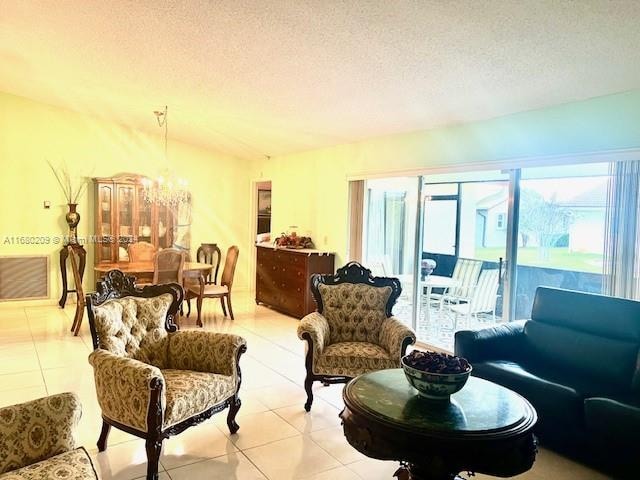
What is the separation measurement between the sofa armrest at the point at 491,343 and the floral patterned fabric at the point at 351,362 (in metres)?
0.50

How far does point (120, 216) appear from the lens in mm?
7500

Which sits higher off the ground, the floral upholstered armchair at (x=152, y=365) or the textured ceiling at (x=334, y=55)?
the textured ceiling at (x=334, y=55)

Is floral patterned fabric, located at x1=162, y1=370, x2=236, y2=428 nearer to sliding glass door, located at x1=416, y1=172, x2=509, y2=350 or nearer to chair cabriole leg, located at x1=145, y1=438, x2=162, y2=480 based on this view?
chair cabriole leg, located at x1=145, y1=438, x2=162, y2=480

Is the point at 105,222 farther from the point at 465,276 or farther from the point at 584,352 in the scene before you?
the point at 584,352

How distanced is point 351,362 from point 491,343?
1.06 m

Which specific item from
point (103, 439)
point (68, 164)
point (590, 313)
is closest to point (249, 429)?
point (103, 439)

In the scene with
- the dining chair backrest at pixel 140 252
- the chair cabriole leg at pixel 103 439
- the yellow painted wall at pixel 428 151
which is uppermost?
the yellow painted wall at pixel 428 151

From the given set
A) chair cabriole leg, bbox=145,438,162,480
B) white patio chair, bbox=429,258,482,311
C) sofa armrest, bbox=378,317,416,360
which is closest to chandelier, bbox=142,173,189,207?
white patio chair, bbox=429,258,482,311

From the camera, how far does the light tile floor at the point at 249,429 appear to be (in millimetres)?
2771

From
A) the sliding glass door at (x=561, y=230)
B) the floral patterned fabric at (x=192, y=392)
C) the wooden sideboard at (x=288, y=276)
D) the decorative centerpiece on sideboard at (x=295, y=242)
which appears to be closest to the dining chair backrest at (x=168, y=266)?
the wooden sideboard at (x=288, y=276)

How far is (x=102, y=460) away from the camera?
2826 mm

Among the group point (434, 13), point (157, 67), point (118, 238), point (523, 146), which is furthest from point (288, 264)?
point (434, 13)

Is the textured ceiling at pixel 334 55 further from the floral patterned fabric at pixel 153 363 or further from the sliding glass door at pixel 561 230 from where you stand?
the floral patterned fabric at pixel 153 363

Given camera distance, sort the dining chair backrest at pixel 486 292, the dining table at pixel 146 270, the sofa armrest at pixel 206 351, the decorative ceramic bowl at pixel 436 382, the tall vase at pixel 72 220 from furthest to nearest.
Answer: the tall vase at pixel 72 220
the dining table at pixel 146 270
the dining chair backrest at pixel 486 292
the sofa armrest at pixel 206 351
the decorative ceramic bowl at pixel 436 382
